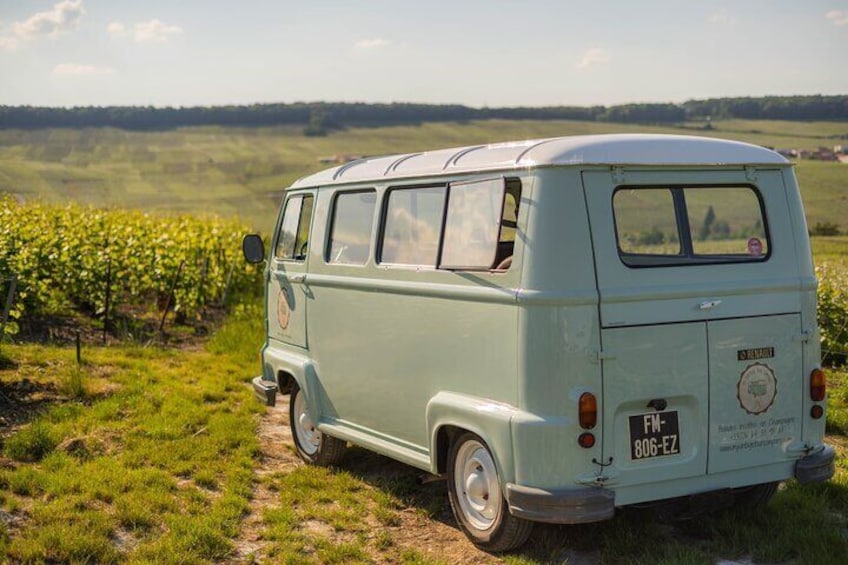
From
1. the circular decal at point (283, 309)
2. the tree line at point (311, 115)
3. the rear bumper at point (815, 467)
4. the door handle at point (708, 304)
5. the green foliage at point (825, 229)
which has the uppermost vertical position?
the tree line at point (311, 115)

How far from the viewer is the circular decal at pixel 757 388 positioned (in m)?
5.76

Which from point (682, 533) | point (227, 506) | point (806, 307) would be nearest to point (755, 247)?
point (806, 307)

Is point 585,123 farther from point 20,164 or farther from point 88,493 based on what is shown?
point 88,493

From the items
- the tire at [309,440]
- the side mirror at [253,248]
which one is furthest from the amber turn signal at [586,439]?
the side mirror at [253,248]

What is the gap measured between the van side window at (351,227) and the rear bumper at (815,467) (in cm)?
326

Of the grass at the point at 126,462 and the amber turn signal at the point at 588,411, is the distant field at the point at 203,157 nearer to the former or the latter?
the grass at the point at 126,462

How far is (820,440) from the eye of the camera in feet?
20.0

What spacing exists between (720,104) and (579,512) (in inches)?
1289

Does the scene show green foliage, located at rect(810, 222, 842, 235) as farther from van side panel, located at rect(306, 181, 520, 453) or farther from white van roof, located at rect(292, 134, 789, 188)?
white van roof, located at rect(292, 134, 789, 188)

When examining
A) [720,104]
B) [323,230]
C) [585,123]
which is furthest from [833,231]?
[585,123]

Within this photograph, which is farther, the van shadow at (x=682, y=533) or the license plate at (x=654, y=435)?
the van shadow at (x=682, y=533)

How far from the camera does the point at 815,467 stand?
19.6 ft

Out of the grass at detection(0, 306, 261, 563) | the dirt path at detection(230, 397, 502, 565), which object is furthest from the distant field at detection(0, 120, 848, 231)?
the dirt path at detection(230, 397, 502, 565)

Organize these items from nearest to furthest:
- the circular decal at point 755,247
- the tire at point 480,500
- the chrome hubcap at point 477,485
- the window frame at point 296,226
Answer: the tire at point 480,500
the chrome hubcap at point 477,485
the circular decal at point 755,247
the window frame at point 296,226
